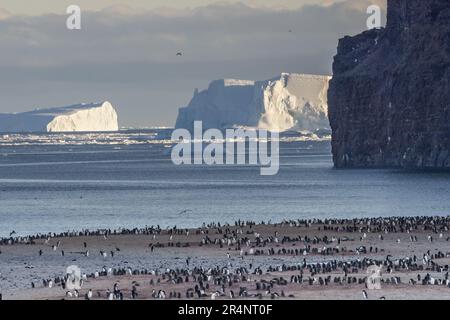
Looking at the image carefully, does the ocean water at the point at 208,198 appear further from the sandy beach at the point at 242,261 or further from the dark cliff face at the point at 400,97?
the sandy beach at the point at 242,261

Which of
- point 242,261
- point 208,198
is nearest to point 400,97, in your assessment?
point 208,198

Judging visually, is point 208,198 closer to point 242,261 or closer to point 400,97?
point 400,97

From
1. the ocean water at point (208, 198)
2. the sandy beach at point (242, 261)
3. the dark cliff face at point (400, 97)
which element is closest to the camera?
the sandy beach at point (242, 261)

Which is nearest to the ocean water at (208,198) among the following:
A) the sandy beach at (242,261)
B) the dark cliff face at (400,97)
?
the dark cliff face at (400,97)

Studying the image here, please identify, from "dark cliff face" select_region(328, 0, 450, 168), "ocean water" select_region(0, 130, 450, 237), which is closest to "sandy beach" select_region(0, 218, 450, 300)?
"ocean water" select_region(0, 130, 450, 237)
